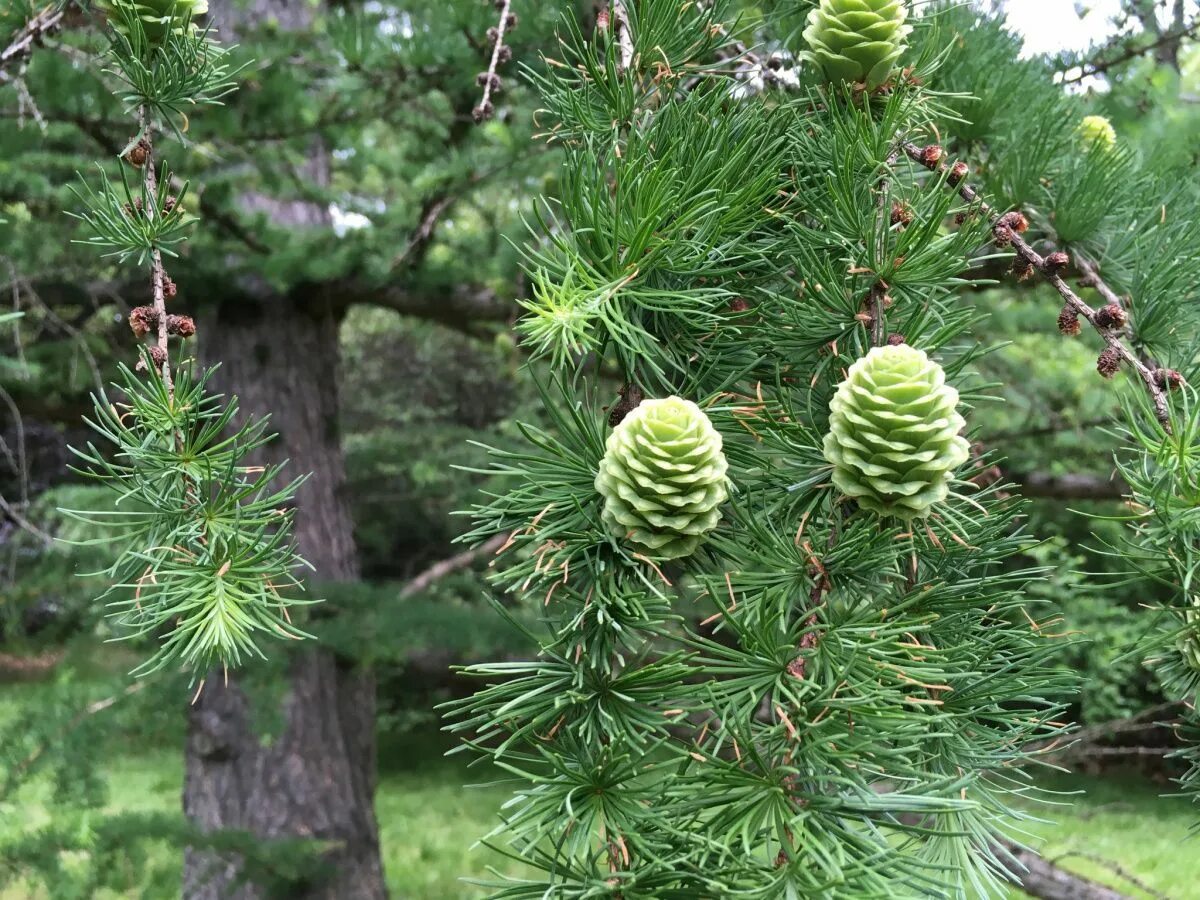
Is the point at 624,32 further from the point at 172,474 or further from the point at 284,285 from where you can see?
the point at 284,285

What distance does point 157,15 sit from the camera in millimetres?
559

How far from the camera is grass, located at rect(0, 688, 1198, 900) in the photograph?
333 cm

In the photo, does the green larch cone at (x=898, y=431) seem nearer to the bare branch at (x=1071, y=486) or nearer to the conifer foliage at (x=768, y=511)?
the conifer foliage at (x=768, y=511)

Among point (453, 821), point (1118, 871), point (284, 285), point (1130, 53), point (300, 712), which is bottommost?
point (453, 821)

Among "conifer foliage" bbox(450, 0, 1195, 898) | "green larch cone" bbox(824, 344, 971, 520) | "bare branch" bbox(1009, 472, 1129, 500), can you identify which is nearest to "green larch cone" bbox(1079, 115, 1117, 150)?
"conifer foliage" bbox(450, 0, 1195, 898)

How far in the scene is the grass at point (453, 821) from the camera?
3.33 m

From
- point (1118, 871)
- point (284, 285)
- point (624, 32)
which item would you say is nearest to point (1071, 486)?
point (1118, 871)

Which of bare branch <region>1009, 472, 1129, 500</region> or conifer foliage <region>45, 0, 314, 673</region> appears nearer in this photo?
conifer foliage <region>45, 0, 314, 673</region>

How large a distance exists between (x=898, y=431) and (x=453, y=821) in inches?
191

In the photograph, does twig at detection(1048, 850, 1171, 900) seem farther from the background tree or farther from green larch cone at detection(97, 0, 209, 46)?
green larch cone at detection(97, 0, 209, 46)

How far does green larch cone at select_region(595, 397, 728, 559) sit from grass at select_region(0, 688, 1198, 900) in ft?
6.92

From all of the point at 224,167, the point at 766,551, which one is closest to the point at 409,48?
the point at 224,167

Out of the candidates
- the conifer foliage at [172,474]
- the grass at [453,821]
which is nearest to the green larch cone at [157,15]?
the conifer foliage at [172,474]

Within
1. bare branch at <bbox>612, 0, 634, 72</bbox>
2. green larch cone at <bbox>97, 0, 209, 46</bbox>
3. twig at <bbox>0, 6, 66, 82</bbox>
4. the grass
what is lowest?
the grass
